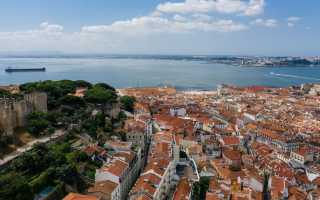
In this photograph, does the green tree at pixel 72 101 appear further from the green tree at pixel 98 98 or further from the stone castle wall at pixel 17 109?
the stone castle wall at pixel 17 109

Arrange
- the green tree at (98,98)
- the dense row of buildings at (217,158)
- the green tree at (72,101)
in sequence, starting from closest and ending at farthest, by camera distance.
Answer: the dense row of buildings at (217,158) < the green tree at (72,101) < the green tree at (98,98)

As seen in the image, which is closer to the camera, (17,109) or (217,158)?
(17,109)

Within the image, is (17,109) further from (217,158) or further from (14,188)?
(217,158)

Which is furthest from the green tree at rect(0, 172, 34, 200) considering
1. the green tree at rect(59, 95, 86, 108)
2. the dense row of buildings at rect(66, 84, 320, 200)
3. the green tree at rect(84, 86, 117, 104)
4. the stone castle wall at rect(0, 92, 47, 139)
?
the green tree at rect(84, 86, 117, 104)

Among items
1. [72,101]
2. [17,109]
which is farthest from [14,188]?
[72,101]

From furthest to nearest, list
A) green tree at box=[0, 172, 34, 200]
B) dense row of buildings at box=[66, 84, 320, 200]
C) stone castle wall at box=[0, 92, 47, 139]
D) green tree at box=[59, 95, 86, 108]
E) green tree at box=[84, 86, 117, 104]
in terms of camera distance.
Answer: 1. green tree at box=[84, 86, 117, 104]
2. green tree at box=[59, 95, 86, 108]
3. stone castle wall at box=[0, 92, 47, 139]
4. dense row of buildings at box=[66, 84, 320, 200]
5. green tree at box=[0, 172, 34, 200]

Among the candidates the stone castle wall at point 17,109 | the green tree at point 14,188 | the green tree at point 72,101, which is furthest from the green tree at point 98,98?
the green tree at point 14,188

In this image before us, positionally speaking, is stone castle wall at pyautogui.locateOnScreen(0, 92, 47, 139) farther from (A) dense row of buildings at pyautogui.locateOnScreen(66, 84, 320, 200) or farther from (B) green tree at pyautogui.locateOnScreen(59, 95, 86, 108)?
(A) dense row of buildings at pyautogui.locateOnScreen(66, 84, 320, 200)

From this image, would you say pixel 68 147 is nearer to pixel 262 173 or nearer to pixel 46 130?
pixel 46 130
